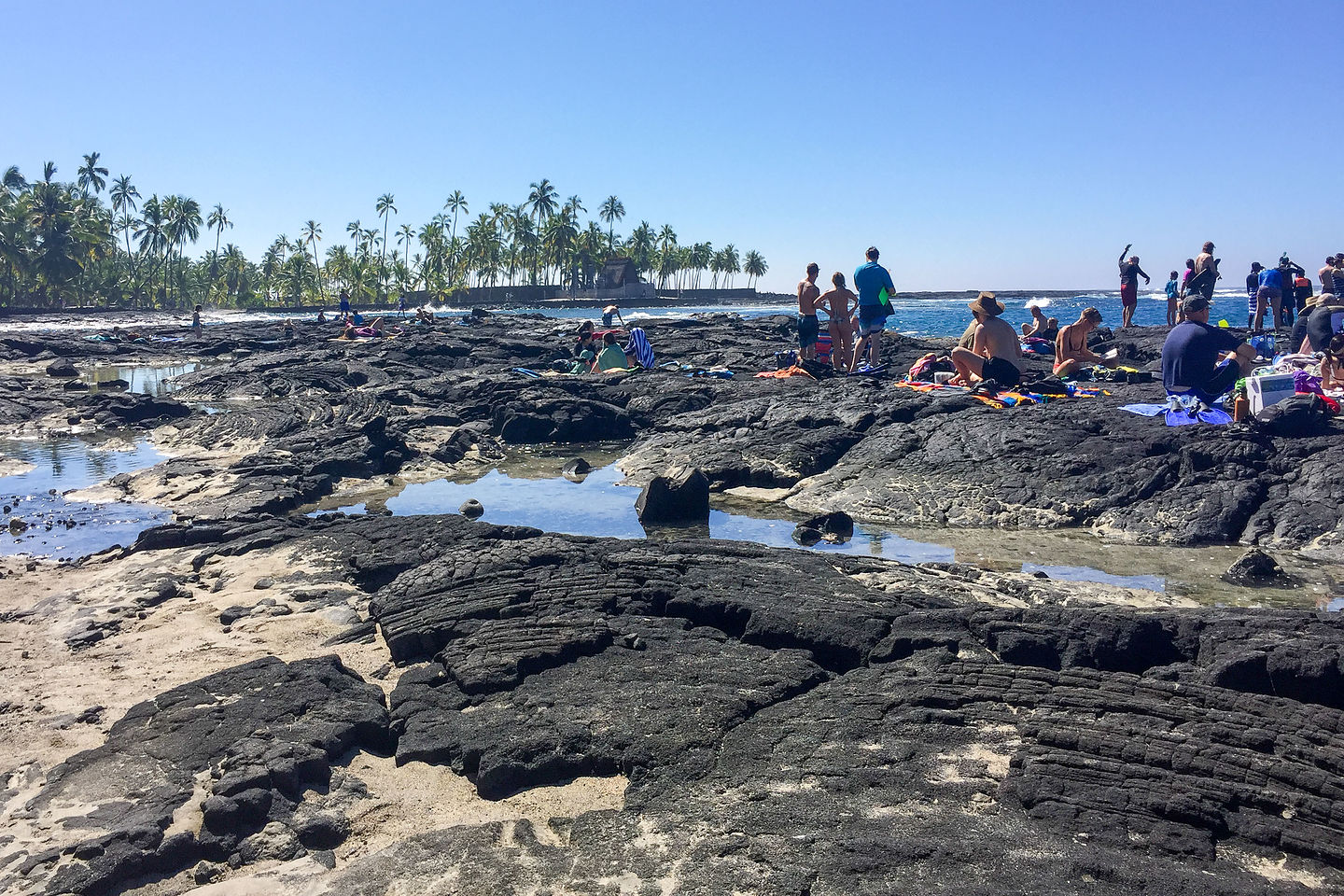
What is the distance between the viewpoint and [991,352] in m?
12.9

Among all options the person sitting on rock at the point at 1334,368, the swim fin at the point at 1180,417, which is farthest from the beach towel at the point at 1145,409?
the person sitting on rock at the point at 1334,368

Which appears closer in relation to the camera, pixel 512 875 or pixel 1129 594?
pixel 512 875

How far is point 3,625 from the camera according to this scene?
664cm

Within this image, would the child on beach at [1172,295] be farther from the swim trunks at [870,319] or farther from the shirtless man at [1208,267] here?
the swim trunks at [870,319]

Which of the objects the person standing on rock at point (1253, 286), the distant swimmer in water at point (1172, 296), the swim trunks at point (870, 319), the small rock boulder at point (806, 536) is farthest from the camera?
the distant swimmer in water at point (1172, 296)

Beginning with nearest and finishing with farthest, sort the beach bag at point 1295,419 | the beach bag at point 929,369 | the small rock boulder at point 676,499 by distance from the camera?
the beach bag at point 1295,419 < the small rock boulder at point 676,499 < the beach bag at point 929,369

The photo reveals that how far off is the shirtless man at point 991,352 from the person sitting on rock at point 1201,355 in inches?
93.1

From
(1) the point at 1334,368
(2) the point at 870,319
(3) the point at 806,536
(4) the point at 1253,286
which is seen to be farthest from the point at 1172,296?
(3) the point at 806,536

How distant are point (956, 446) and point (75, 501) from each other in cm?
1023

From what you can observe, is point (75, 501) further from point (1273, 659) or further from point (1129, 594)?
point (1273, 659)

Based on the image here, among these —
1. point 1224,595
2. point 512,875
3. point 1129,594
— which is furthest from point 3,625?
point 1224,595

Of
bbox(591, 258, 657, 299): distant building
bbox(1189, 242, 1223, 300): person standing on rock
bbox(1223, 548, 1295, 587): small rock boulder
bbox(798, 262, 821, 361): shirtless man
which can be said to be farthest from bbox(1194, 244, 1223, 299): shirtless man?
bbox(591, 258, 657, 299): distant building

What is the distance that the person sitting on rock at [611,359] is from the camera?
1988cm

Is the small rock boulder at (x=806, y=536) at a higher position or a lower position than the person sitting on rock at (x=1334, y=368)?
lower
